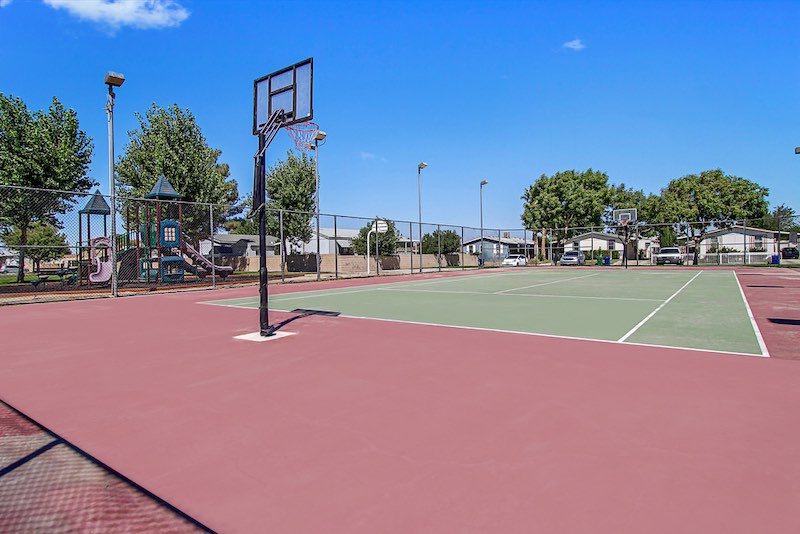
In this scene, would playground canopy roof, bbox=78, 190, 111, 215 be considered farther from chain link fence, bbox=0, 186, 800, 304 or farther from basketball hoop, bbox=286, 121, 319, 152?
basketball hoop, bbox=286, 121, 319, 152

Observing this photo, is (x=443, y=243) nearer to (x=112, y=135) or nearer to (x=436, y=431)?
(x=112, y=135)

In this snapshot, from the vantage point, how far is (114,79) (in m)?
14.6

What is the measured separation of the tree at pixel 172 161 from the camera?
28.9m

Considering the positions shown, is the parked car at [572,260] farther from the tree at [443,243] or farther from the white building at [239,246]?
the white building at [239,246]

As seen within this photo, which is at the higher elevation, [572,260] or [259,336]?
[572,260]

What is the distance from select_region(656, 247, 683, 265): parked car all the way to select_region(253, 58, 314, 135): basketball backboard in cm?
4421

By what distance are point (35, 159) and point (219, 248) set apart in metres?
31.4

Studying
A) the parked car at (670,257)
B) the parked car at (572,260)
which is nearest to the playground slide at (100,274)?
the parked car at (572,260)

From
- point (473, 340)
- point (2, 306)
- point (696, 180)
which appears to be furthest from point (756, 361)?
point (696, 180)

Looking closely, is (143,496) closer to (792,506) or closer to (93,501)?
(93,501)

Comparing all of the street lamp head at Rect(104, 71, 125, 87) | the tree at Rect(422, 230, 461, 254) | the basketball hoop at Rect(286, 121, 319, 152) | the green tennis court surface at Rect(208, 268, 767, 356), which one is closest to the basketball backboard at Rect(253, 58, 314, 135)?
the basketball hoop at Rect(286, 121, 319, 152)

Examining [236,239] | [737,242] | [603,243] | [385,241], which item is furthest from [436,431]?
[603,243]

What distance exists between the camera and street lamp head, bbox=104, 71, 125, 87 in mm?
14484

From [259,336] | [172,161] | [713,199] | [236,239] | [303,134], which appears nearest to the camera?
[259,336]
